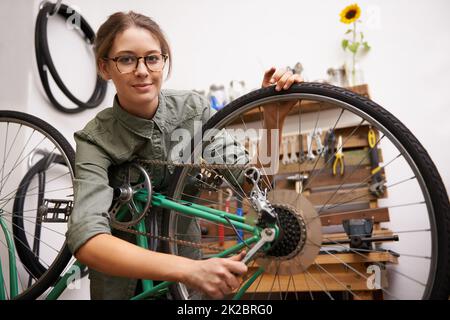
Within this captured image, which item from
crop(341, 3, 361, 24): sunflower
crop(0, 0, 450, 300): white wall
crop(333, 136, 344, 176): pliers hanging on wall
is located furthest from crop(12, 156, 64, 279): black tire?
crop(341, 3, 361, 24): sunflower

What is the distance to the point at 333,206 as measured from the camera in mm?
798

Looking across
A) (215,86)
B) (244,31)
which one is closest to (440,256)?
(215,86)

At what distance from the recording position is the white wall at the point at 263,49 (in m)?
1.60

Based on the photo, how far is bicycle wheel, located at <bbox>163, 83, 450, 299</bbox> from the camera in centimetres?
64

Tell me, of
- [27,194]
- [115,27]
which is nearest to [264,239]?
[115,27]

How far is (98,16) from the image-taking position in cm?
214

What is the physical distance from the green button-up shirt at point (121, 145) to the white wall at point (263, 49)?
2.76ft

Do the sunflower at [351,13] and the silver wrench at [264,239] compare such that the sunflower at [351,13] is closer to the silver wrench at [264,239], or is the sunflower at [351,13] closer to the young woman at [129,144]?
the young woman at [129,144]

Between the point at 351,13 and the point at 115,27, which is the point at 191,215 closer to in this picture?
the point at 115,27

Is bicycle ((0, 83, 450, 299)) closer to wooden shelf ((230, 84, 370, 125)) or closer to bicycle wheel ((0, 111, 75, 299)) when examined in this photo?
bicycle wheel ((0, 111, 75, 299))

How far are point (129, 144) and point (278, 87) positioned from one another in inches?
16.0

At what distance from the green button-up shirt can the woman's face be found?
6 centimetres

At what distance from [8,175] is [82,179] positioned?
0.77 m
